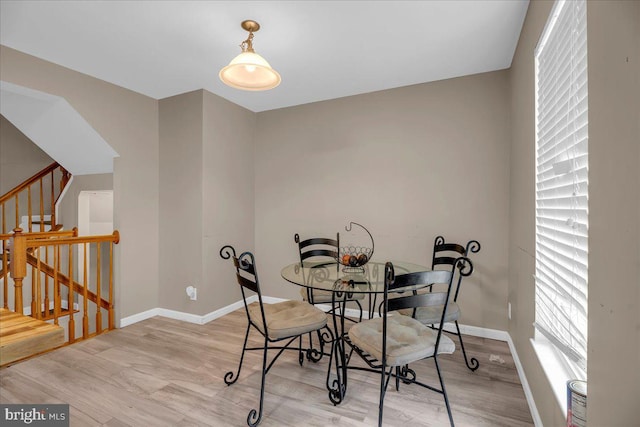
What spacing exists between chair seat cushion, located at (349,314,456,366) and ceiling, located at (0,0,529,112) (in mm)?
1950

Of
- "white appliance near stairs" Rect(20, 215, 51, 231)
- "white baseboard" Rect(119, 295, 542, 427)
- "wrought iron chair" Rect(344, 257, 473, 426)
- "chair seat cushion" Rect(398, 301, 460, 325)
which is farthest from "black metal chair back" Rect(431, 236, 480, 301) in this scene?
"white appliance near stairs" Rect(20, 215, 51, 231)

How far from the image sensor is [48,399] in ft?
6.35

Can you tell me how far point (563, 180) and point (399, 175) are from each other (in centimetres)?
189

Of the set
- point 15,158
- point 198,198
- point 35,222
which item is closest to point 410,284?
point 198,198

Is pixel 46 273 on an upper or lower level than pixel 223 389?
upper

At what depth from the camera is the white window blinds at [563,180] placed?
1141 millimetres

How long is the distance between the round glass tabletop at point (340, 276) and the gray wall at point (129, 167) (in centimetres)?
194

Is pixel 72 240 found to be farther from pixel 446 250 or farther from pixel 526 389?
pixel 526 389

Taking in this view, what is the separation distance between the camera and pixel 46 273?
10.7ft

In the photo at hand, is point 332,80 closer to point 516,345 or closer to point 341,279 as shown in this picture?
point 341,279

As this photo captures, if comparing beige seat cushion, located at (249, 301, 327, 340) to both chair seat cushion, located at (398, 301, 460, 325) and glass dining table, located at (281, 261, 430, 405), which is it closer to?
glass dining table, located at (281, 261, 430, 405)
